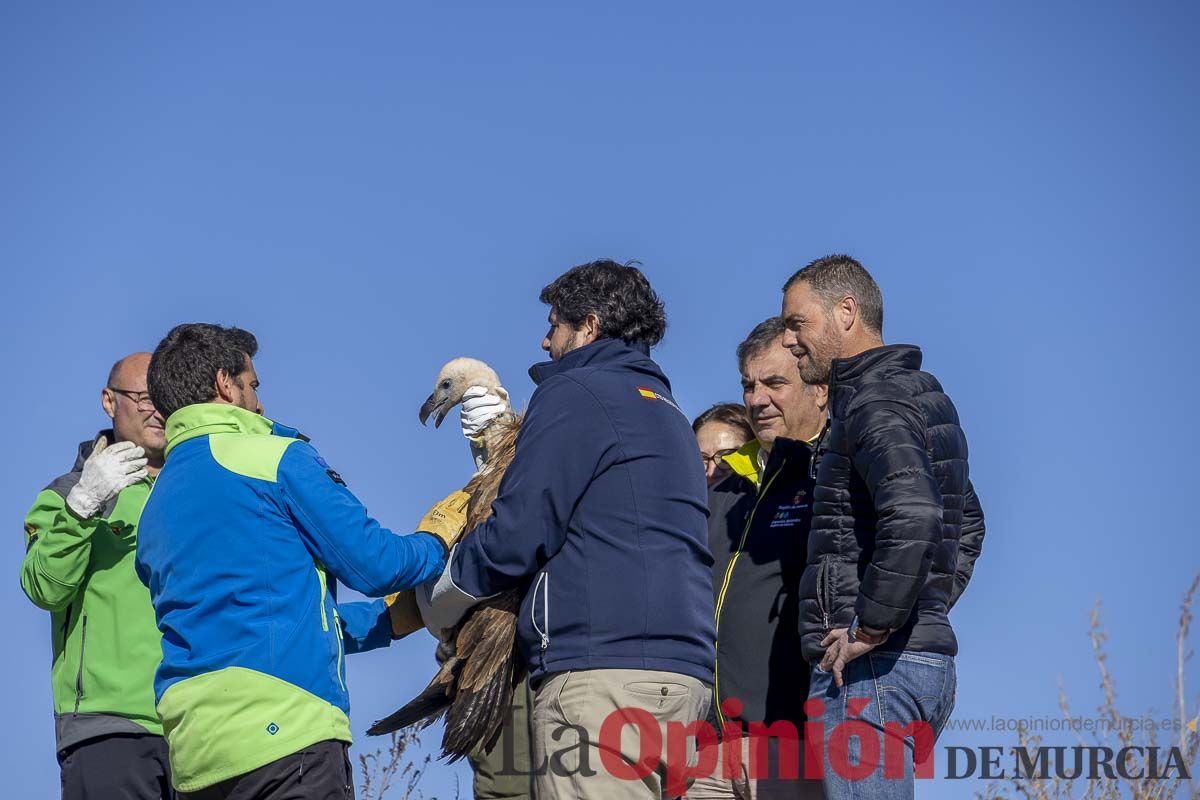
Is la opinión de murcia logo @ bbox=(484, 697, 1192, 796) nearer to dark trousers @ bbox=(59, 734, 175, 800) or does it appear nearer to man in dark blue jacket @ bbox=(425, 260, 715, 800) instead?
man in dark blue jacket @ bbox=(425, 260, 715, 800)

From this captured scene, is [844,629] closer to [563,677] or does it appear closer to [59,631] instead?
[563,677]

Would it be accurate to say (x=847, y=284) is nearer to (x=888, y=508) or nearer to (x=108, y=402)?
(x=888, y=508)

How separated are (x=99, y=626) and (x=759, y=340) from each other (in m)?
3.14

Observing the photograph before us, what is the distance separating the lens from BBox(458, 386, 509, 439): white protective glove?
18.4 ft

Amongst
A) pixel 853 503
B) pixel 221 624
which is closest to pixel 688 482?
pixel 853 503

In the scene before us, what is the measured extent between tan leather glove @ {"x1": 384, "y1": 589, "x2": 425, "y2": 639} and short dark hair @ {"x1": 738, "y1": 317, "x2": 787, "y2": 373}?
203 cm

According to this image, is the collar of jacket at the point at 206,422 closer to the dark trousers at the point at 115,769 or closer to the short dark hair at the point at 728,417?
the dark trousers at the point at 115,769

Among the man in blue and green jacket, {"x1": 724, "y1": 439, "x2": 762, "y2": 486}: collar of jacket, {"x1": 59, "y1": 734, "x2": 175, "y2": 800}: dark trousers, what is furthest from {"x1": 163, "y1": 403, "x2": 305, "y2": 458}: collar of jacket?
{"x1": 724, "y1": 439, "x2": 762, "y2": 486}: collar of jacket

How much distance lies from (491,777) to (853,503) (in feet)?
5.99

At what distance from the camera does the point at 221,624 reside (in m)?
4.24

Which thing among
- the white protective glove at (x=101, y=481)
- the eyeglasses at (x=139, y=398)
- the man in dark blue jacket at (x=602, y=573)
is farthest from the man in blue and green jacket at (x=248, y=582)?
the eyeglasses at (x=139, y=398)

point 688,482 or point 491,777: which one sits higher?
point 688,482

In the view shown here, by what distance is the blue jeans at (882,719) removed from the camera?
14.4 ft

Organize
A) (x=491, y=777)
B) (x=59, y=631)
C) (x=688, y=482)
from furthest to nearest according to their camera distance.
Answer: (x=59, y=631)
(x=491, y=777)
(x=688, y=482)
